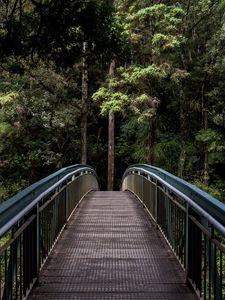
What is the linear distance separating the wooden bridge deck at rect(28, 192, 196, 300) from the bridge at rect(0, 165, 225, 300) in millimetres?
10

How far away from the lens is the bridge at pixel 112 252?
3.90m

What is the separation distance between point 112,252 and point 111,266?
2.42 ft

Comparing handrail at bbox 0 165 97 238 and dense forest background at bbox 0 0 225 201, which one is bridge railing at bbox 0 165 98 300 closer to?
handrail at bbox 0 165 97 238

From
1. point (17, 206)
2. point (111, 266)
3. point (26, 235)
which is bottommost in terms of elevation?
point (111, 266)

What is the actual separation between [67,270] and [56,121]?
17896 mm

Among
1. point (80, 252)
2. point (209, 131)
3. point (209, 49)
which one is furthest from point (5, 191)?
point (80, 252)

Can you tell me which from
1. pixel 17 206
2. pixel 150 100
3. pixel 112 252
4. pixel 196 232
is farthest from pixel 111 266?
pixel 150 100

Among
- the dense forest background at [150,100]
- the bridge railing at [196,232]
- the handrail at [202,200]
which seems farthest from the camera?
the dense forest background at [150,100]

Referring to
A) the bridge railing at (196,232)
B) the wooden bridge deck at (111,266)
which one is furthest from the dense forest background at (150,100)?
the bridge railing at (196,232)

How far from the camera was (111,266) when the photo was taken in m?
5.71

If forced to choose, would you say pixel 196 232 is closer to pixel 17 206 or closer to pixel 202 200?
pixel 202 200

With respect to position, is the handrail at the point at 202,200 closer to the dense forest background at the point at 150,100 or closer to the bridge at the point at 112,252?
the bridge at the point at 112,252

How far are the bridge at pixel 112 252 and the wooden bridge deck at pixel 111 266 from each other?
10mm

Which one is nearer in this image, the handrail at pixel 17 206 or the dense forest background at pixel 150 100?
the handrail at pixel 17 206
